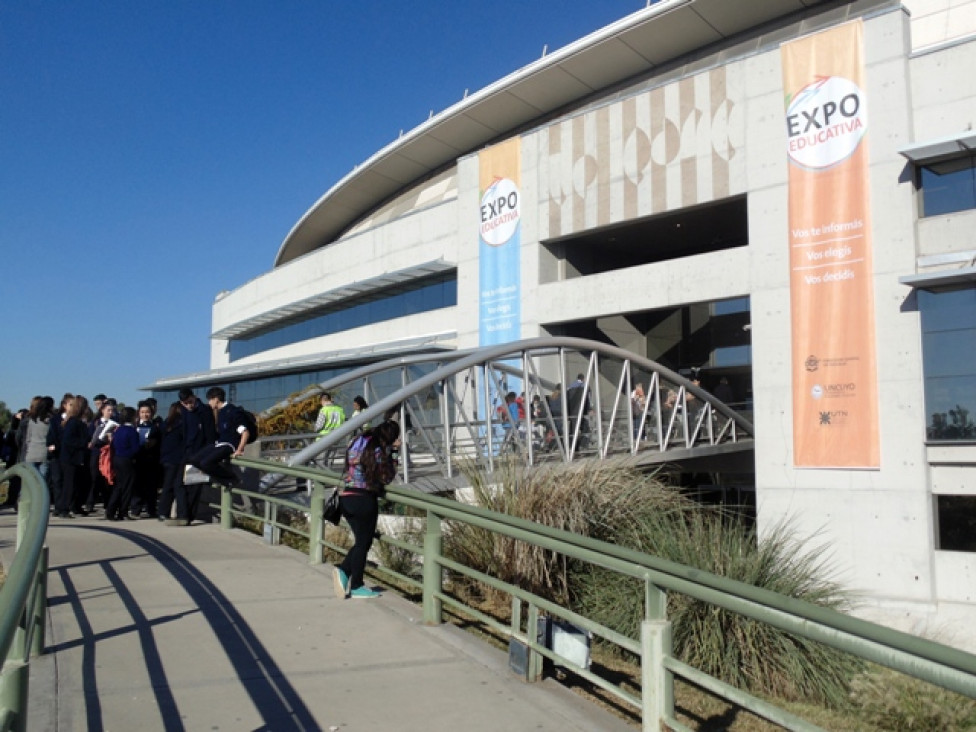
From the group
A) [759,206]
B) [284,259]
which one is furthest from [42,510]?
[284,259]

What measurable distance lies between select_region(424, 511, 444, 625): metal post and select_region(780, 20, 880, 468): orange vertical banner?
13.8 metres

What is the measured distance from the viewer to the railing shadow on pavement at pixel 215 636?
4.13 m

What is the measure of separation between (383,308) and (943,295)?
2094 centimetres

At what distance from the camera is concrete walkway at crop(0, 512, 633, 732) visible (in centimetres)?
413

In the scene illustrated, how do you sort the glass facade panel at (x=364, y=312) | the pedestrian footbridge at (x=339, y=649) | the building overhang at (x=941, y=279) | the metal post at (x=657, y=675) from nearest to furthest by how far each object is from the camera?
the pedestrian footbridge at (x=339, y=649) → the metal post at (x=657, y=675) → the building overhang at (x=941, y=279) → the glass facade panel at (x=364, y=312)

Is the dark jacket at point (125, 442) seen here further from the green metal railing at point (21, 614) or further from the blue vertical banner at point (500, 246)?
the blue vertical banner at point (500, 246)

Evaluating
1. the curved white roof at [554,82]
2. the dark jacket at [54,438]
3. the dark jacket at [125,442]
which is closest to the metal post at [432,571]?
the dark jacket at [125,442]

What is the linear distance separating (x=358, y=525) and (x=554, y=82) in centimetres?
2880

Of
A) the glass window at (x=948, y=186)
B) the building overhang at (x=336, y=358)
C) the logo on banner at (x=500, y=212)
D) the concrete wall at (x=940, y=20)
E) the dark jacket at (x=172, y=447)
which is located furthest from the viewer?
the building overhang at (x=336, y=358)

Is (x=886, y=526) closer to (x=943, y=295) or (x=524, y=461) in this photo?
(x=943, y=295)

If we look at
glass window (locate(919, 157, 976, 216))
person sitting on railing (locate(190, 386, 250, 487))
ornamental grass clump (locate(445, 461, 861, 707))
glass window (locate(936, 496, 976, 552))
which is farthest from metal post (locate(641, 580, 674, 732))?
glass window (locate(919, 157, 976, 216))

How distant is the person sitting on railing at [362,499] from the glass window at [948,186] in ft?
48.5

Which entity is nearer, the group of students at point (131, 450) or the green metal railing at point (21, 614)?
the green metal railing at point (21, 614)

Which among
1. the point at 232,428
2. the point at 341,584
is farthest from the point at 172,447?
the point at 341,584
